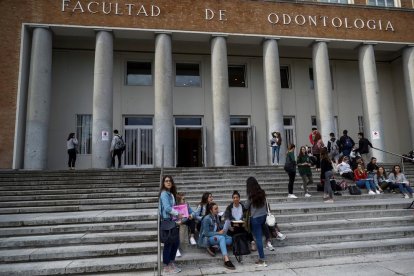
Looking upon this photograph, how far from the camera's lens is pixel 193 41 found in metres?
18.0

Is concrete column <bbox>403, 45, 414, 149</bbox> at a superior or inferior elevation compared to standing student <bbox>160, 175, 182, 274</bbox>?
superior

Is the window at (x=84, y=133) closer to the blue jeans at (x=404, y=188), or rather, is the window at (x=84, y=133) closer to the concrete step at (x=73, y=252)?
the concrete step at (x=73, y=252)

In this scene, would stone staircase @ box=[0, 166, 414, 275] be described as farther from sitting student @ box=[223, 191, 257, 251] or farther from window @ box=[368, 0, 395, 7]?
window @ box=[368, 0, 395, 7]

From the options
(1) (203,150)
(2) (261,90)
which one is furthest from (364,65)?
(1) (203,150)

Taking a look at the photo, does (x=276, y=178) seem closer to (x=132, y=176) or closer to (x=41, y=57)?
(x=132, y=176)

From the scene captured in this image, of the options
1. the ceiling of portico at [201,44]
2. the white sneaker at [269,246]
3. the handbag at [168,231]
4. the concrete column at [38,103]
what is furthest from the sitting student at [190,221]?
the ceiling of portico at [201,44]

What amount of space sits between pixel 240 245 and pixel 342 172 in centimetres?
813

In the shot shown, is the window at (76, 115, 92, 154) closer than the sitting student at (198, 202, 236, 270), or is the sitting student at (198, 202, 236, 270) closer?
the sitting student at (198, 202, 236, 270)

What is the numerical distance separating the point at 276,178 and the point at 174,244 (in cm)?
740

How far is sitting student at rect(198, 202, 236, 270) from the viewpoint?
19.8 feet

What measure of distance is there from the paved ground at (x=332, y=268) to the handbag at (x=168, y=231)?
2.09ft

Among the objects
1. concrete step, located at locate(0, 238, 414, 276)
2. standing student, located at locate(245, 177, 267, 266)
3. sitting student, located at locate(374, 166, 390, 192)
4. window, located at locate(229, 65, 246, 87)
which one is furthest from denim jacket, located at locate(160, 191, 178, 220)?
window, located at locate(229, 65, 246, 87)

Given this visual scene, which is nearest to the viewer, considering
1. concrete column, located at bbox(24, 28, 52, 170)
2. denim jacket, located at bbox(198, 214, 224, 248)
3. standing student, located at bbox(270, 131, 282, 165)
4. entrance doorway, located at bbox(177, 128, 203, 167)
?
denim jacket, located at bbox(198, 214, 224, 248)

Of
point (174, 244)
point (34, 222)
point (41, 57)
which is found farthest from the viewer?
point (41, 57)
